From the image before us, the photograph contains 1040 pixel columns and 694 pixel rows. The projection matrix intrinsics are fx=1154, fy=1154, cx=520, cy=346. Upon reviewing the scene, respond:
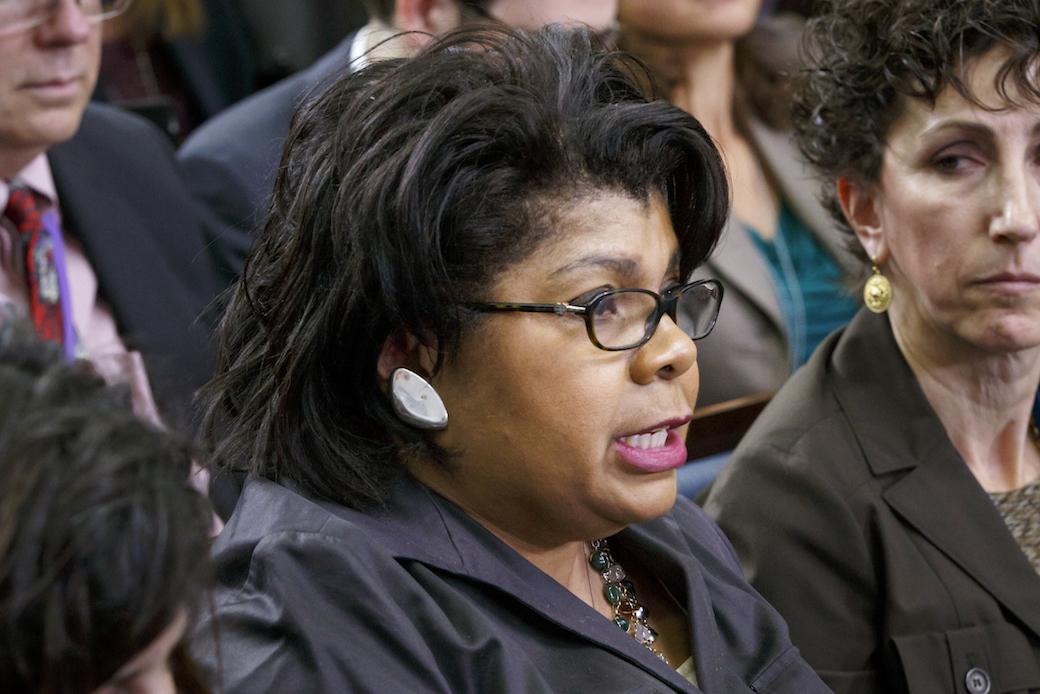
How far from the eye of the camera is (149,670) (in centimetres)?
76

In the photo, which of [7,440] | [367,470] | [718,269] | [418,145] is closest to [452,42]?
[418,145]

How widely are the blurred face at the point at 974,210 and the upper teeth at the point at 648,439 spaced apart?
644 millimetres

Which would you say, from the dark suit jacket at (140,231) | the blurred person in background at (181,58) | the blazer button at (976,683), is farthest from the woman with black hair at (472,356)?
the blurred person in background at (181,58)

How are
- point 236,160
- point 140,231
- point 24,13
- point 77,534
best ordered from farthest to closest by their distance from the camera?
point 236,160 < point 140,231 < point 24,13 < point 77,534

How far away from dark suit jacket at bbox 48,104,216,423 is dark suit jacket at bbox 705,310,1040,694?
998 millimetres

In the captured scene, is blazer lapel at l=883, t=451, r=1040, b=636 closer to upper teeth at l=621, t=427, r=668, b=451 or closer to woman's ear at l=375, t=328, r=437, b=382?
upper teeth at l=621, t=427, r=668, b=451

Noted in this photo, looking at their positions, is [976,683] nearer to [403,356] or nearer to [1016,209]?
[1016,209]

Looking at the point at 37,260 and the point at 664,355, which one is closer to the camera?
the point at 664,355

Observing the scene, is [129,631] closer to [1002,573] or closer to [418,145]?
[418,145]

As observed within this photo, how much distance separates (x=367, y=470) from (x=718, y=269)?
1441mm

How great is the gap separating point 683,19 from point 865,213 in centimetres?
101

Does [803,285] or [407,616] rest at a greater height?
[407,616]

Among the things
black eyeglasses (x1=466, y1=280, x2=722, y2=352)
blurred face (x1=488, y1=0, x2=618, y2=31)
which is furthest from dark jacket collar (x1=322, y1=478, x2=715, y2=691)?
blurred face (x1=488, y1=0, x2=618, y2=31)

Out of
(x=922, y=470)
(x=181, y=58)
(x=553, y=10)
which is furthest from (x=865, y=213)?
(x=181, y=58)
